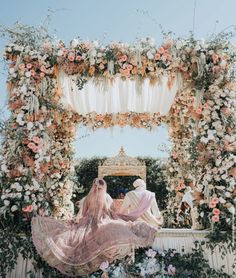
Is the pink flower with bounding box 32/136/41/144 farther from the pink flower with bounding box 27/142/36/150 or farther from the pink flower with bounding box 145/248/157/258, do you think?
the pink flower with bounding box 145/248/157/258

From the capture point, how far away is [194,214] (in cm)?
544

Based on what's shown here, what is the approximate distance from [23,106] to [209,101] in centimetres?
281

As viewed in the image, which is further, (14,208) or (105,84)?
(105,84)

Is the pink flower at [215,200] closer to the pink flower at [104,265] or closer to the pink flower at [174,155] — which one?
the pink flower at [104,265]

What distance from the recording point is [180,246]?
16.7 ft

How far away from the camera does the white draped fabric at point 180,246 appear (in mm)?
4910

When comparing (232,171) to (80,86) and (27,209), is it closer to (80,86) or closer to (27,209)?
(80,86)

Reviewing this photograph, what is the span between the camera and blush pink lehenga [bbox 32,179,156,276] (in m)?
4.27

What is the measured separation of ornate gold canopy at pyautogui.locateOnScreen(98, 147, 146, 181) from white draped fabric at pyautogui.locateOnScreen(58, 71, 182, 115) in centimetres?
309

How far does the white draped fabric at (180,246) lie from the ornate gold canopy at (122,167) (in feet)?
18.7

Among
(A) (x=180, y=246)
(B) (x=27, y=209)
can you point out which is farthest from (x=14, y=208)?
(A) (x=180, y=246)

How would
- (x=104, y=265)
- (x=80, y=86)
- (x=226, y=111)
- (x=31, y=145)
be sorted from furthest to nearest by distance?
(x=80, y=86), (x=226, y=111), (x=31, y=145), (x=104, y=265)

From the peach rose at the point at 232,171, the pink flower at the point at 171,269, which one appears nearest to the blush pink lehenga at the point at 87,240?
the pink flower at the point at 171,269

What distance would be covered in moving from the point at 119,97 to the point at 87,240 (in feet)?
12.2
